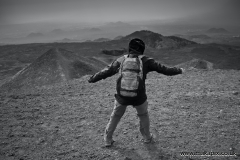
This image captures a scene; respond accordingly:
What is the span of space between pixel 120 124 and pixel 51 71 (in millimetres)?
12887

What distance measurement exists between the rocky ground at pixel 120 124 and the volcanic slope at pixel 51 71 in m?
7.02

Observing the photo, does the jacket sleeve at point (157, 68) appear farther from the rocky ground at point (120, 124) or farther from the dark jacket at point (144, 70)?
the rocky ground at point (120, 124)

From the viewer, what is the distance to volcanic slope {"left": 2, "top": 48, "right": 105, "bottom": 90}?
1523 centimetres

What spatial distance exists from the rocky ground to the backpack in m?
1.54

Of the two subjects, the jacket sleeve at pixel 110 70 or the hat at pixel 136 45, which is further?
the jacket sleeve at pixel 110 70

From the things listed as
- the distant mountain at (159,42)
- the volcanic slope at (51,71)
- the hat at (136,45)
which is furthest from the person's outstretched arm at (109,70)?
the distant mountain at (159,42)

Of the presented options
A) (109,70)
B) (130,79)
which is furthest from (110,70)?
(130,79)

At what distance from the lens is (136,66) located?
351cm

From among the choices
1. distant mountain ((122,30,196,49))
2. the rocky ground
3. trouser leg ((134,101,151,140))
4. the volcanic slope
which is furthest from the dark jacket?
distant mountain ((122,30,196,49))

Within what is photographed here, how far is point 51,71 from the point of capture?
16.5 meters

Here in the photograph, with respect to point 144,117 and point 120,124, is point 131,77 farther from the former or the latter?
point 120,124

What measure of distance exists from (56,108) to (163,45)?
5449cm

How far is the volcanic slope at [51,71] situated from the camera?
15.2m

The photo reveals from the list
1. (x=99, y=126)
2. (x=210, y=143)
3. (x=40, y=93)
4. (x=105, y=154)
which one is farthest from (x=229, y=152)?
(x=40, y=93)
